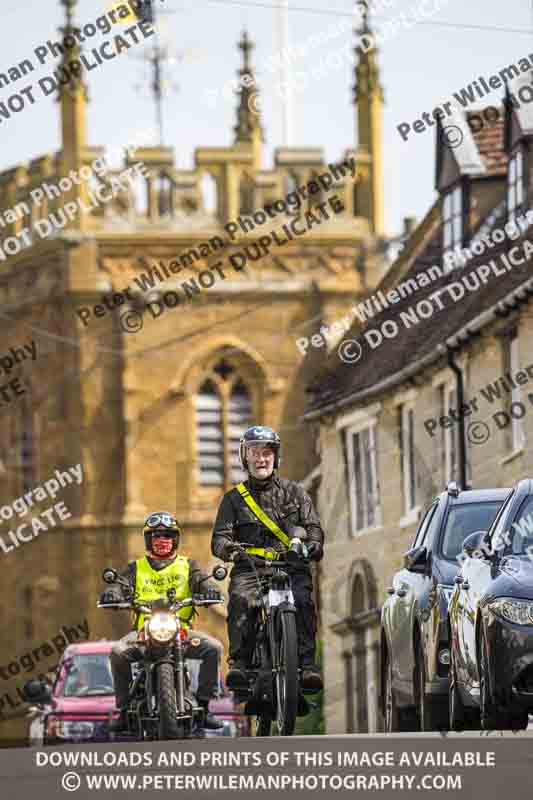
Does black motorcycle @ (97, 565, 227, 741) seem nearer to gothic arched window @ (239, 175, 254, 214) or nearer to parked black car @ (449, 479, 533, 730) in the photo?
parked black car @ (449, 479, 533, 730)

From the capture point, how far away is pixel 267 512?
18375mm

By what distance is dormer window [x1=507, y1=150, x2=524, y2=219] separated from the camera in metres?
41.2

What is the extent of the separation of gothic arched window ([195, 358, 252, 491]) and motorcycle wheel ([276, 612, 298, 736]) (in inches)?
2159

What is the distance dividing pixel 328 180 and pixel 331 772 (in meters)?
59.3

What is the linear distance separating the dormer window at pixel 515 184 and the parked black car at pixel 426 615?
19.8 m

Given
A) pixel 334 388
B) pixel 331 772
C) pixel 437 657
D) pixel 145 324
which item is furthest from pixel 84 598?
pixel 331 772

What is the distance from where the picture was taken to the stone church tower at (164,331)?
238 ft

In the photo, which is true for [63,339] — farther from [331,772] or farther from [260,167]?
[331,772]

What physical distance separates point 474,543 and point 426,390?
24.5m
